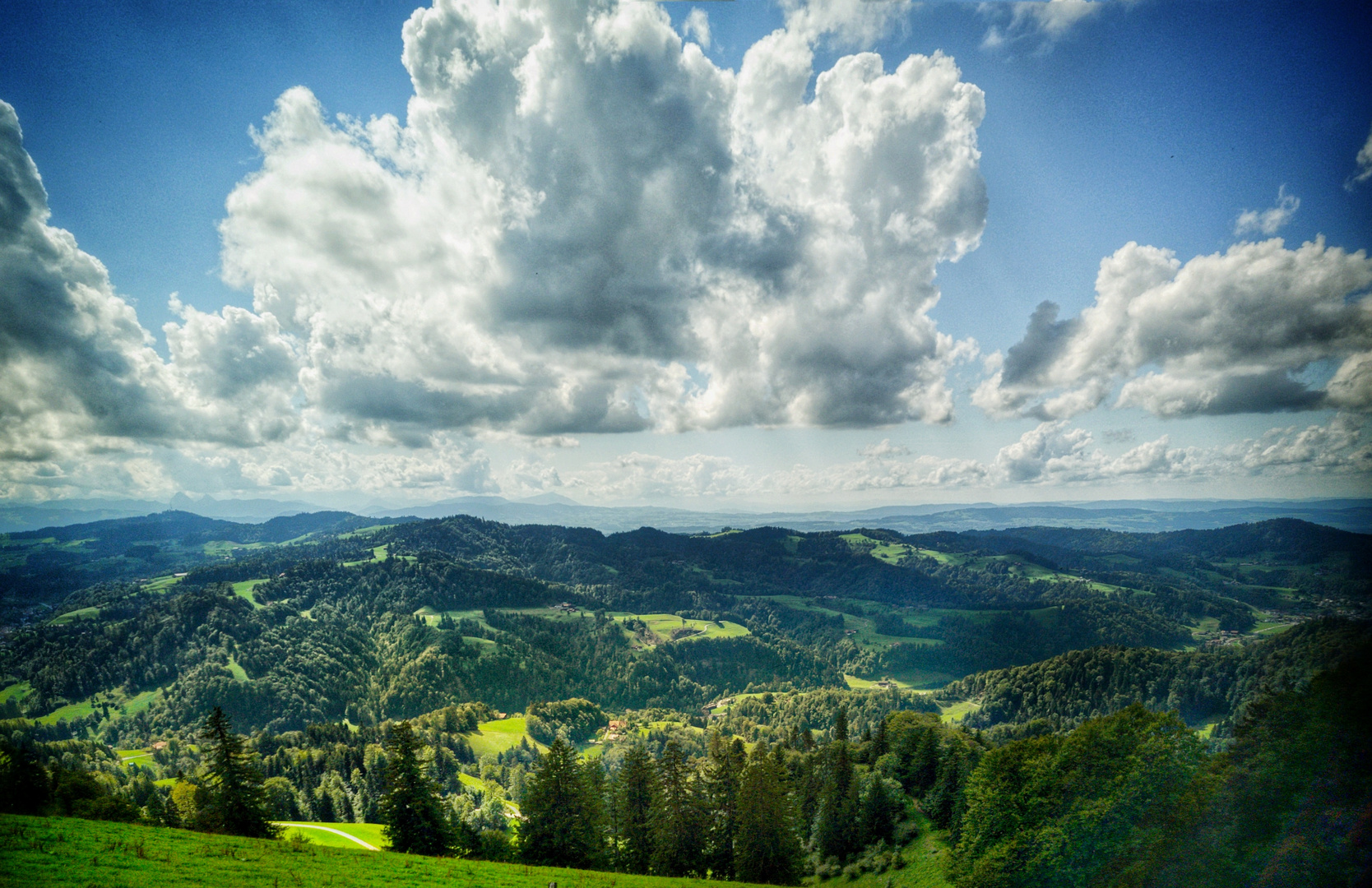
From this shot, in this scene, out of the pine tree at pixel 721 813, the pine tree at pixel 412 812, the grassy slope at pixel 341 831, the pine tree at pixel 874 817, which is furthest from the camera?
the pine tree at pixel 874 817

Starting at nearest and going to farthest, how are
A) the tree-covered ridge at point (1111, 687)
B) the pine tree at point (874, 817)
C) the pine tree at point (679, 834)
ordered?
the pine tree at point (679, 834), the pine tree at point (874, 817), the tree-covered ridge at point (1111, 687)


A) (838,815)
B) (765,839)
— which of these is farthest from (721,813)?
(838,815)

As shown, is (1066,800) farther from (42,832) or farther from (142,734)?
(142,734)

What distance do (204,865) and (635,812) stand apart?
25025 millimetres

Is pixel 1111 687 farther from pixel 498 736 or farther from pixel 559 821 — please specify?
pixel 498 736

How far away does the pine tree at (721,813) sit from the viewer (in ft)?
105

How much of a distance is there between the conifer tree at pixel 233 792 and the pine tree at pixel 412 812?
7973 millimetres

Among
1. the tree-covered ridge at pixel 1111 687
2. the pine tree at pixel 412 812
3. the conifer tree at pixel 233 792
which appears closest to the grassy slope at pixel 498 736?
the conifer tree at pixel 233 792

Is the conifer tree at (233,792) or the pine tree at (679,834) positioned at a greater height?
the conifer tree at (233,792)

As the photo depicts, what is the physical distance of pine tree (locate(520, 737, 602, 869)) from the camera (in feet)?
97.0

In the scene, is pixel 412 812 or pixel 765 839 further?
pixel 765 839

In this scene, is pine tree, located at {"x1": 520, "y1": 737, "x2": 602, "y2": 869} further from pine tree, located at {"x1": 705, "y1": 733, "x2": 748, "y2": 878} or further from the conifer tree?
the conifer tree

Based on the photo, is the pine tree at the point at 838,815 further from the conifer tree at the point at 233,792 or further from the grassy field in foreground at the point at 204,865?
the conifer tree at the point at 233,792

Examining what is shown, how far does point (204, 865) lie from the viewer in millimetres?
14719
